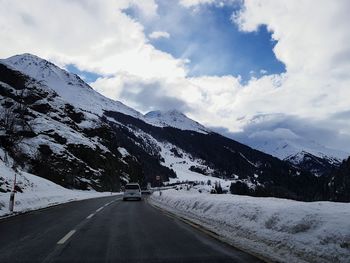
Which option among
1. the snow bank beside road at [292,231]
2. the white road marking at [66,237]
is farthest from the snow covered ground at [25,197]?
the snow bank beside road at [292,231]

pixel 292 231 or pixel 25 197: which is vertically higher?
pixel 25 197

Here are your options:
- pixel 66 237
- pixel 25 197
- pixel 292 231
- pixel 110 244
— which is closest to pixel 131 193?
pixel 25 197

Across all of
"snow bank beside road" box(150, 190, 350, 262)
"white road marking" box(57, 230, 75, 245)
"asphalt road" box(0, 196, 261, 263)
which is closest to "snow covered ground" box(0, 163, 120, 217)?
"asphalt road" box(0, 196, 261, 263)

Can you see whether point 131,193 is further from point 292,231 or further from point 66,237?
point 292,231

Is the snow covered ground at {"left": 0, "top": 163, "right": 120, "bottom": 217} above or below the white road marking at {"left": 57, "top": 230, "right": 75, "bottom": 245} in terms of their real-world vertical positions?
above

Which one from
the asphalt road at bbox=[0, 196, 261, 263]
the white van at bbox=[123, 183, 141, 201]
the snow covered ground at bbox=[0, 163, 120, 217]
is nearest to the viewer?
the asphalt road at bbox=[0, 196, 261, 263]

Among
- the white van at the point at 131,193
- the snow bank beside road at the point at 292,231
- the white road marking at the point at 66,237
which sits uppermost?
the white van at the point at 131,193

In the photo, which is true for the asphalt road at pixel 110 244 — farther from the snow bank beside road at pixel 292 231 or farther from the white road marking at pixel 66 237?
the snow bank beside road at pixel 292 231

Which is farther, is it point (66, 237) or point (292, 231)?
point (66, 237)

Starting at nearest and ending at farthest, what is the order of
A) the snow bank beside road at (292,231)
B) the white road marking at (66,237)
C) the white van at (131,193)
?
the snow bank beside road at (292,231)
the white road marking at (66,237)
the white van at (131,193)

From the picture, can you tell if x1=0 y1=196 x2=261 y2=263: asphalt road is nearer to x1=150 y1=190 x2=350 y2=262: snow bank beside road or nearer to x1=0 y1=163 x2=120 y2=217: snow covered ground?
x1=150 y1=190 x2=350 y2=262: snow bank beside road

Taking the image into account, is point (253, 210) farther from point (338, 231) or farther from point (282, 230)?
point (338, 231)

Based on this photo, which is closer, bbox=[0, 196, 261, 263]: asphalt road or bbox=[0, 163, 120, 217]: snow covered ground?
bbox=[0, 196, 261, 263]: asphalt road

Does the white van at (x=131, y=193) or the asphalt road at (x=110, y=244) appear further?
the white van at (x=131, y=193)
